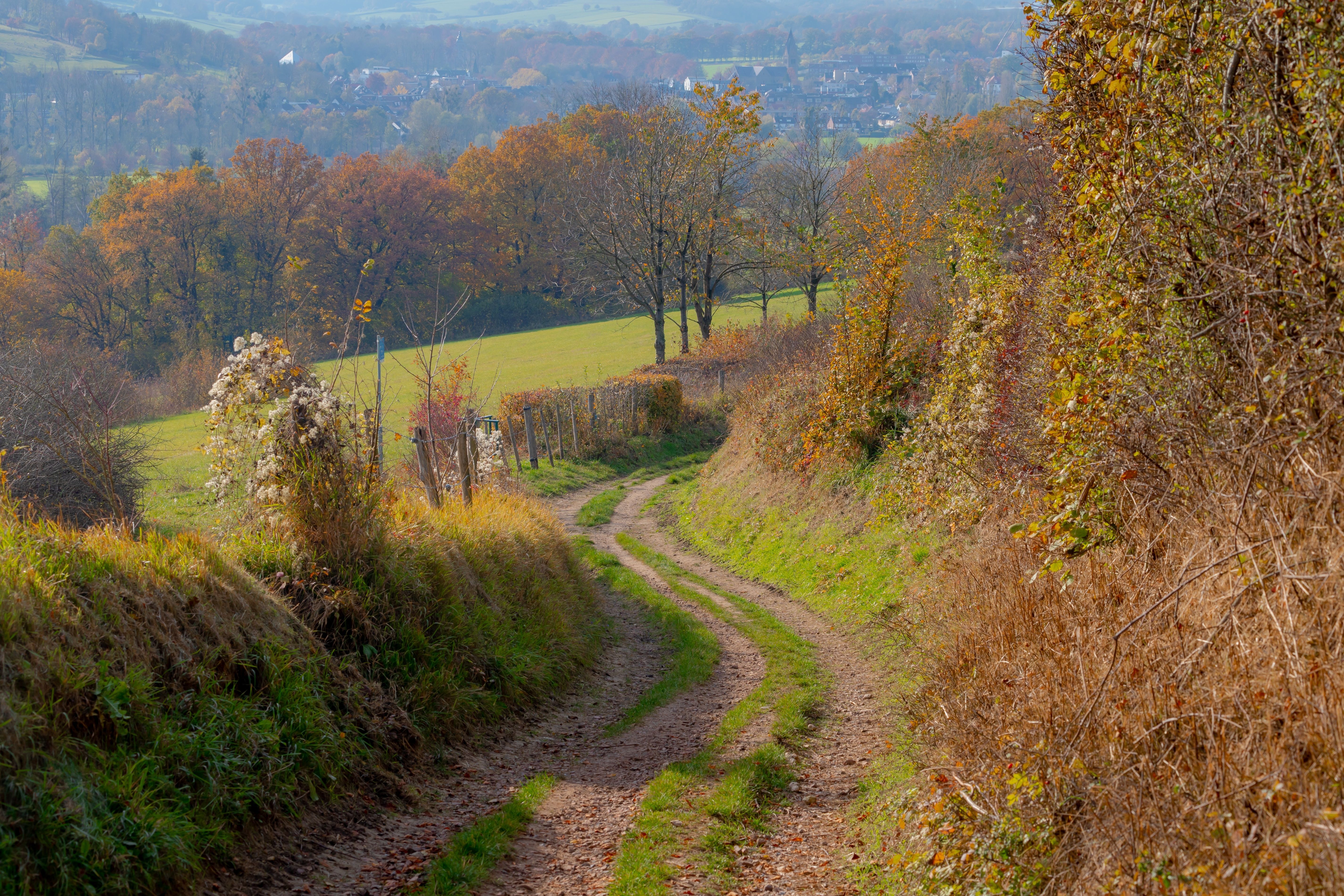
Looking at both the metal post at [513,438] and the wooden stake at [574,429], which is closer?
the metal post at [513,438]

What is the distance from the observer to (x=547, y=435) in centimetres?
2745

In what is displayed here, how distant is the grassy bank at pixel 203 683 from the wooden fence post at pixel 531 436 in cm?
1663

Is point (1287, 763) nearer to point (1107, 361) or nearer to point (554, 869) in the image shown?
point (1107, 361)

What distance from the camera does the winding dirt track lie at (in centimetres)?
546

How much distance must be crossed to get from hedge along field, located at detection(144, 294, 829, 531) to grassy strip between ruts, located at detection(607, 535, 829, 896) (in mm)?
5090

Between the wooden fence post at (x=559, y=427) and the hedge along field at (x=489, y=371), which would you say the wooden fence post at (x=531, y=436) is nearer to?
the wooden fence post at (x=559, y=427)

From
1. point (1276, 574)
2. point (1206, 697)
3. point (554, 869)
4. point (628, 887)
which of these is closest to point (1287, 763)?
point (1206, 697)

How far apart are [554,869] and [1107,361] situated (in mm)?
5012

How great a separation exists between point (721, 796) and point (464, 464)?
7612 millimetres

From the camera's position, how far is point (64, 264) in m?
45.3

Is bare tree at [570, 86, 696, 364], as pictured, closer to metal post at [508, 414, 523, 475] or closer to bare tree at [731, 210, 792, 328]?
bare tree at [731, 210, 792, 328]

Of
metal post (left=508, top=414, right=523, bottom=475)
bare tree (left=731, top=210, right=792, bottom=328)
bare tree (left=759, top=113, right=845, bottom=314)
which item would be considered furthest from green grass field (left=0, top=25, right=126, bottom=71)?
metal post (left=508, top=414, right=523, bottom=475)

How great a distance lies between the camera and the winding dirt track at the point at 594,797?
546 cm

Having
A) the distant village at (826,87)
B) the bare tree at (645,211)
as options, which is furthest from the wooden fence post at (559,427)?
the distant village at (826,87)
